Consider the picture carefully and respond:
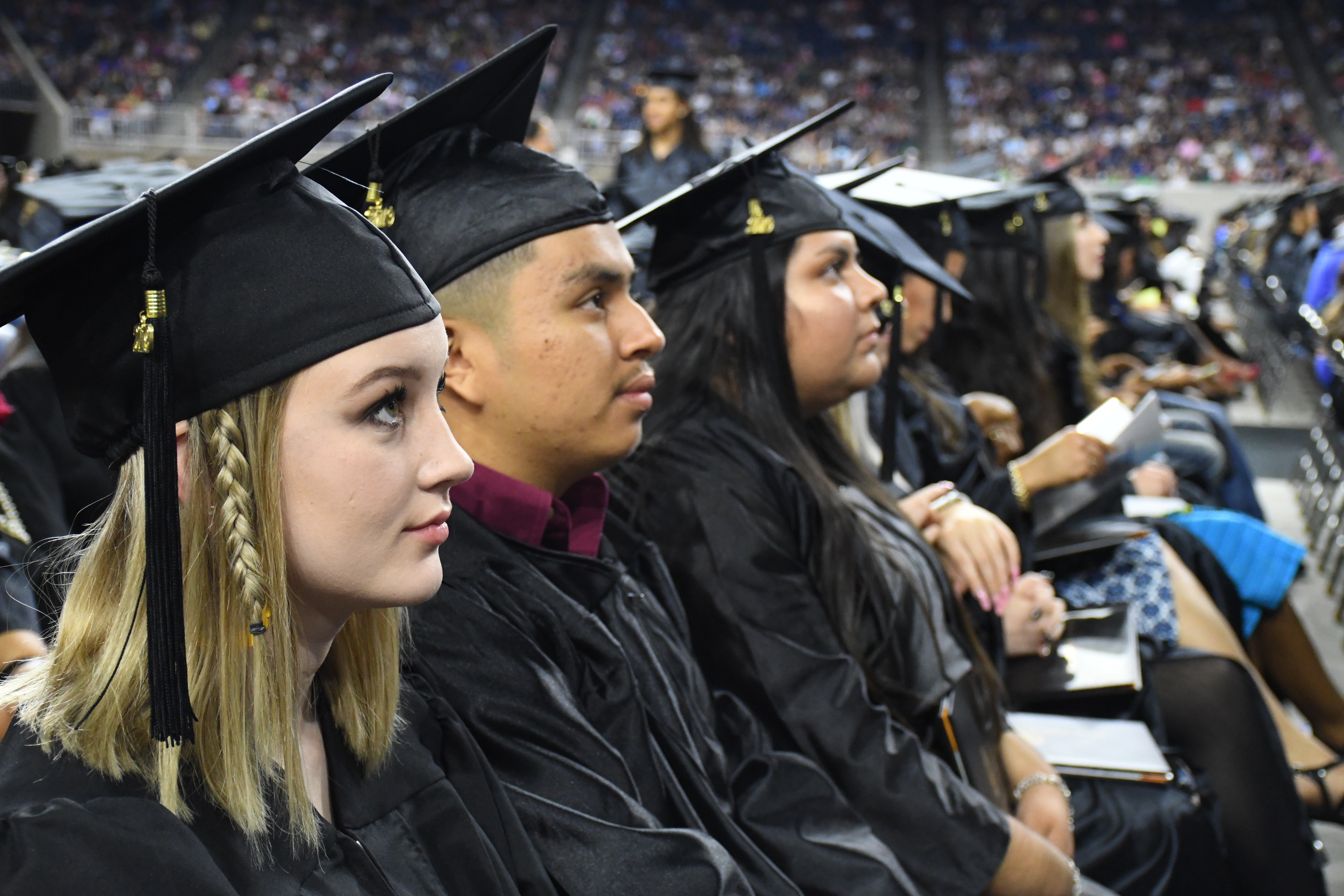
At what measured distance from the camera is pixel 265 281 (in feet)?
3.58

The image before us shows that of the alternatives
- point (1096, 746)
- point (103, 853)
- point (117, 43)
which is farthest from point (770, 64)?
point (103, 853)

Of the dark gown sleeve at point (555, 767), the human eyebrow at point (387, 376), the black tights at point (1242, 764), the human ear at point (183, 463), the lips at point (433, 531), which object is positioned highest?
the human eyebrow at point (387, 376)

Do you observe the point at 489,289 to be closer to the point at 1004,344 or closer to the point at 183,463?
the point at 183,463

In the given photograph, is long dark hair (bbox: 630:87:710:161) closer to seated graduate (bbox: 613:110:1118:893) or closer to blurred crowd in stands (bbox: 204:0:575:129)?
seated graduate (bbox: 613:110:1118:893)

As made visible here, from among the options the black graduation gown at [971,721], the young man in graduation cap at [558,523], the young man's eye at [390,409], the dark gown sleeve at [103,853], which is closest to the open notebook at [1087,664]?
the black graduation gown at [971,721]

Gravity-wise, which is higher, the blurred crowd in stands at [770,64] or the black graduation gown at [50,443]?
the black graduation gown at [50,443]

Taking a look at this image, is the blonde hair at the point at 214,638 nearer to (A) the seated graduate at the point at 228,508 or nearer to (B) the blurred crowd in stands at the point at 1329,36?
(A) the seated graduate at the point at 228,508

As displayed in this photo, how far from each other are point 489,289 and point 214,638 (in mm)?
755

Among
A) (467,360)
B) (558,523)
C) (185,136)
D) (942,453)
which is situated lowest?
(185,136)

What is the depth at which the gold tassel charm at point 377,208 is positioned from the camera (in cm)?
164

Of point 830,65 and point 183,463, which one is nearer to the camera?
point 183,463

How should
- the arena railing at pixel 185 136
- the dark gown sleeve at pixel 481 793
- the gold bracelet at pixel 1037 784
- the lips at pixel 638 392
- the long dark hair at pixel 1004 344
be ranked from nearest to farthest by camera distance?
the dark gown sleeve at pixel 481 793 < the lips at pixel 638 392 < the gold bracelet at pixel 1037 784 < the long dark hair at pixel 1004 344 < the arena railing at pixel 185 136

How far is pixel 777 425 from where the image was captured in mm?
2236

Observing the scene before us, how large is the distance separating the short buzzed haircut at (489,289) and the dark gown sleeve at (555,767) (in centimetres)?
40
